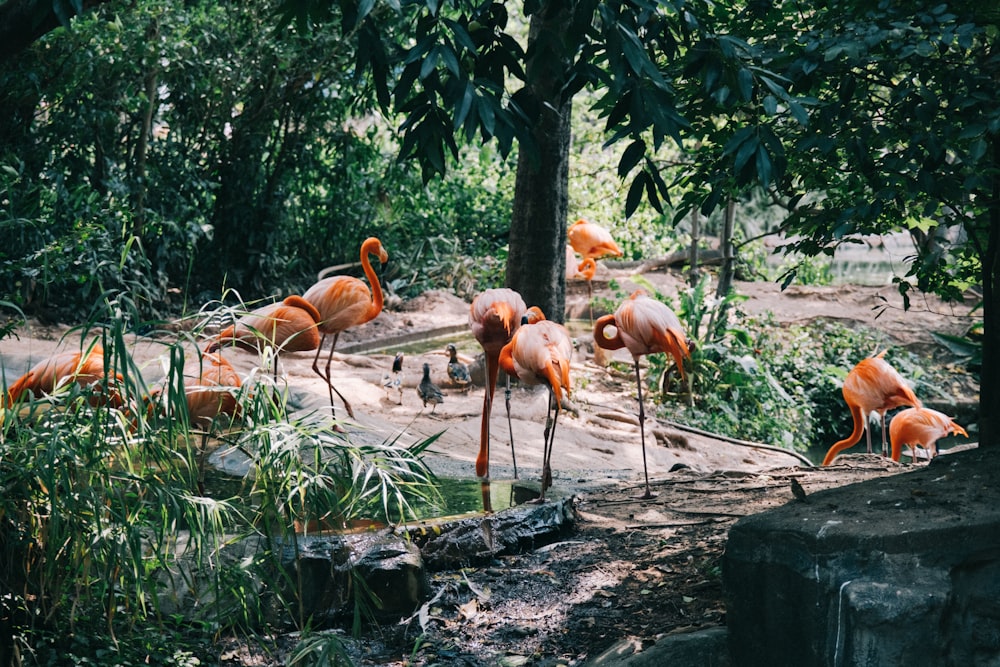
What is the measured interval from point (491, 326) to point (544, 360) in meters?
0.67

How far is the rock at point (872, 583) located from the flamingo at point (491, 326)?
7.86ft

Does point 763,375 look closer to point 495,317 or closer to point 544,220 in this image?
point 544,220

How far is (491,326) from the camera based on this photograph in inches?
213

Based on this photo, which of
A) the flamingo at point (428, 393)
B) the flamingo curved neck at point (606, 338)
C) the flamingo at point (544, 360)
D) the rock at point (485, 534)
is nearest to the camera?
the rock at point (485, 534)

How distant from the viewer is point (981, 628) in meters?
2.74

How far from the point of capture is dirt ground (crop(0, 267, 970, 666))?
3678 mm

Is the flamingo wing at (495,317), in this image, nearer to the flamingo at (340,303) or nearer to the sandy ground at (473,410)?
the sandy ground at (473,410)

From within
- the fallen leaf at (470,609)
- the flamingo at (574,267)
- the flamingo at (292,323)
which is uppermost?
the flamingo at (574,267)

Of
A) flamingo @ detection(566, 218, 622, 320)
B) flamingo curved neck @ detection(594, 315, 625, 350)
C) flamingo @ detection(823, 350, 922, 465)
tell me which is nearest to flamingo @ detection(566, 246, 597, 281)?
flamingo @ detection(566, 218, 622, 320)

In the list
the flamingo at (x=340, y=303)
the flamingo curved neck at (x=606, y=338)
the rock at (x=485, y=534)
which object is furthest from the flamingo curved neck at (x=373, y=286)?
the rock at (x=485, y=534)

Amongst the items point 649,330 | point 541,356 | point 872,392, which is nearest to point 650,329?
point 649,330

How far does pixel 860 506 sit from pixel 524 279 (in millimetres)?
5265

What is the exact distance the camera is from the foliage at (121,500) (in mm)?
2807

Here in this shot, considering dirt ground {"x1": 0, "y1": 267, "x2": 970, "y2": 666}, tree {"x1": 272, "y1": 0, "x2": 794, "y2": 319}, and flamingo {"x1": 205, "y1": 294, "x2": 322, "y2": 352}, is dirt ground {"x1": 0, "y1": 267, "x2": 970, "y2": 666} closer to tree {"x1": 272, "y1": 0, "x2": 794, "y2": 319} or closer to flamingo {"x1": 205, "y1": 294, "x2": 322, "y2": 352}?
flamingo {"x1": 205, "y1": 294, "x2": 322, "y2": 352}
